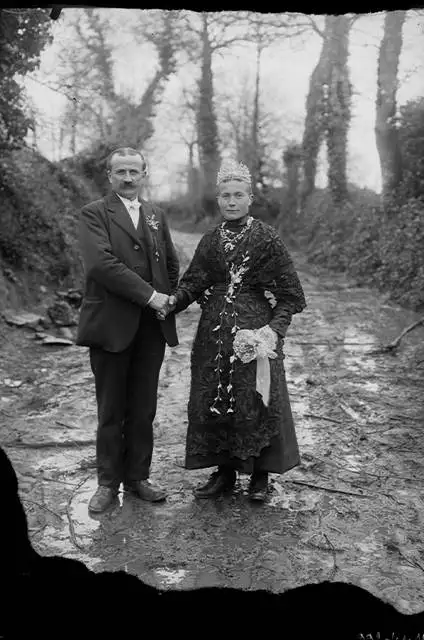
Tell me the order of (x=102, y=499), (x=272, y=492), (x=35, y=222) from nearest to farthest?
(x=102, y=499) → (x=272, y=492) → (x=35, y=222)

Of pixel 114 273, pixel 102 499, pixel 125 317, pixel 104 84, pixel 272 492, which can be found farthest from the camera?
pixel 104 84

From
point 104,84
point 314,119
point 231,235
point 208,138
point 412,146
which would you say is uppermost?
point 208,138

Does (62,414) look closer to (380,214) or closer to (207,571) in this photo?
(207,571)

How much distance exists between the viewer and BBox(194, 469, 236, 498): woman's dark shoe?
3.77 m

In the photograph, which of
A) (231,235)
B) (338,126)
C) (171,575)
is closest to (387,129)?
(338,126)

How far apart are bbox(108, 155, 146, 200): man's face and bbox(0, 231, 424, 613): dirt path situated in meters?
1.99

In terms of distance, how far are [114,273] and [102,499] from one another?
142 cm

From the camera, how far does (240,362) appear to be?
3566 millimetres

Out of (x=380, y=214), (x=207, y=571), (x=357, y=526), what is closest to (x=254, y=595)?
(x=207, y=571)

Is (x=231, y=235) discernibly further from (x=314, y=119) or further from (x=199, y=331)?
(x=314, y=119)

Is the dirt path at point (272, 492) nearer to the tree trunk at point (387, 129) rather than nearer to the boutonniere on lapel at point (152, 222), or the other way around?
the boutonniere on lapel at point (152, 222)

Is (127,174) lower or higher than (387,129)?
lower

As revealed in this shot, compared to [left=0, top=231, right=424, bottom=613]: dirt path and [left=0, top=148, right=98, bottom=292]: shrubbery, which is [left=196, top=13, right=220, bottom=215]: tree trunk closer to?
[left=0, top=148, right=98, bottom=292]: shrubbery

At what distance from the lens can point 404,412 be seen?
5.25 m
